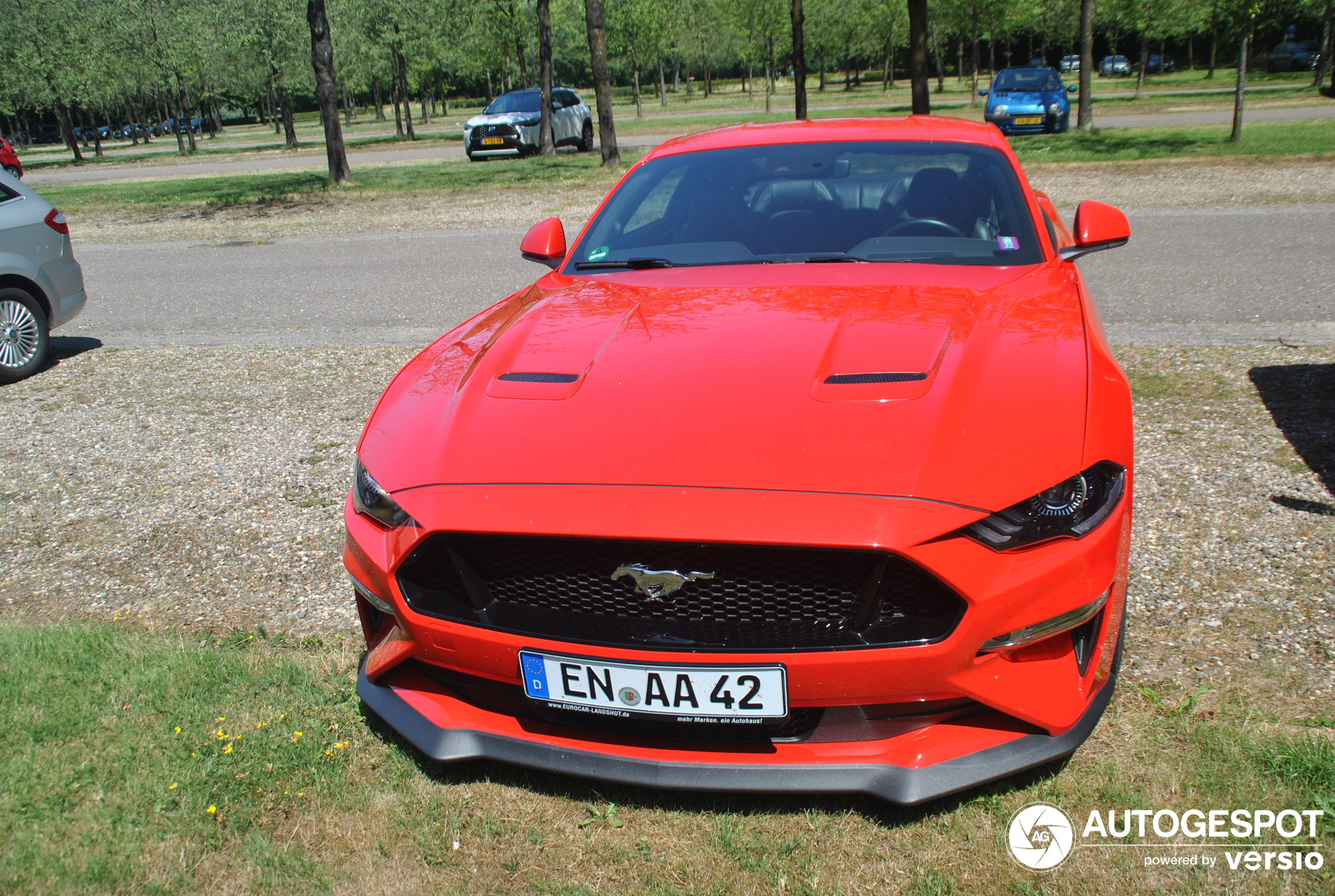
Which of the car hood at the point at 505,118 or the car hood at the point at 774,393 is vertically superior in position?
the car hood at the point at 505,118

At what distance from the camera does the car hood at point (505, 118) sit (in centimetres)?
2347

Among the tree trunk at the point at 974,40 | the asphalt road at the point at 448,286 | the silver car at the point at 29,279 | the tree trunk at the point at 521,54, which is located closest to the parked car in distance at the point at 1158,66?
the tree trunk at the point at 974,40

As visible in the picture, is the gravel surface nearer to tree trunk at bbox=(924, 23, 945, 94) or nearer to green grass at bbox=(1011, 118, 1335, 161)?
green grass at bbox=(1011, 118, 1335, 161)

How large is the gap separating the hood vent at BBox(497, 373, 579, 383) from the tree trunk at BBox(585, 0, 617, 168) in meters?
15.7

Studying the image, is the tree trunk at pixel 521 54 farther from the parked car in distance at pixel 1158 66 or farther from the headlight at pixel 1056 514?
the headlight at pixel 1056 514

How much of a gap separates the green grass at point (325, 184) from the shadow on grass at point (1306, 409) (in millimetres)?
12502

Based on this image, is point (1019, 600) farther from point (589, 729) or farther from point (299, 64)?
Result: point (299, 64)

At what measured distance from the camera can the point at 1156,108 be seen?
1111 inches

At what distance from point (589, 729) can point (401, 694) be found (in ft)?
1.68

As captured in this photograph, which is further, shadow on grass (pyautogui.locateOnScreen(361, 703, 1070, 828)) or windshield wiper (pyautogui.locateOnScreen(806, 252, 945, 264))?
windshield wiper (pyautogui.locateOnScreen(806, 252, 945, 264))

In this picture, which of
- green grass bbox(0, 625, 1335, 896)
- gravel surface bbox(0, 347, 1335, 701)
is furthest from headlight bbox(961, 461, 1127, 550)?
gravel surface bbox(0, 347, 1335, 701)

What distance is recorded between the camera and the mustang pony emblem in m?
2.04

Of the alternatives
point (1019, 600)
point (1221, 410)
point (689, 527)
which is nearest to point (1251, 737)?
point (1019, 600)

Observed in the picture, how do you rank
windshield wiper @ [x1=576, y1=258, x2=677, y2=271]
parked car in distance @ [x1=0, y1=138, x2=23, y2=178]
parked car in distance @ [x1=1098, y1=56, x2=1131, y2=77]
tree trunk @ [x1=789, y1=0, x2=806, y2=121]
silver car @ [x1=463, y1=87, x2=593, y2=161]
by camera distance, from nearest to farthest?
windshield wiper @ [x1=576, y1=258, x2=677, y2=271] < parked car in distance @ [x1=0, y1=138, x2=23, y2=178] < tree trunk @ [x1=789, y1=0, x2=806, y2=121] < silver car @ [x1=463, y1=87, x2=593, y2=161] < parked car in distance @ [x1=1098, y1=56, x2=1131, y2=77]
